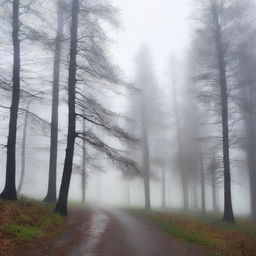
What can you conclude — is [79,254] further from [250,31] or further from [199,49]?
[250,31]

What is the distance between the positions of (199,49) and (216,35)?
Answer: 1.30 metres

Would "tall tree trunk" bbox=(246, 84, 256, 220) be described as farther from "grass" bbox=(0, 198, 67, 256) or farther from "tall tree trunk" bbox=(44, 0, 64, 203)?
"grass" bbox=(0, 198, 67, 256)

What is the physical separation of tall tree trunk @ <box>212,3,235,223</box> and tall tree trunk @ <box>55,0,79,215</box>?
8693 mm

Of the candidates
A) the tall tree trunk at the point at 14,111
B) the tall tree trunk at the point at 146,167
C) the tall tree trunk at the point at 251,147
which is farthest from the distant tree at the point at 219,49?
the tall tree trunk at the point at 14,111

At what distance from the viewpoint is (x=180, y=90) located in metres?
29.7

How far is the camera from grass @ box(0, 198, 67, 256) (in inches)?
305

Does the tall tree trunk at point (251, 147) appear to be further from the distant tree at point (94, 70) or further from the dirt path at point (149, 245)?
the dirt path at point (149, 245)

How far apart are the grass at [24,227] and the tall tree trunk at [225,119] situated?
362 inches

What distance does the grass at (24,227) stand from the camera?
7.75 meters

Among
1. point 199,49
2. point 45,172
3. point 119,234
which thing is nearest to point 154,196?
point 45,172

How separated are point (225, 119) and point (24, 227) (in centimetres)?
1268

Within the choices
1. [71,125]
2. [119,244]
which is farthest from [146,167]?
[119,244]

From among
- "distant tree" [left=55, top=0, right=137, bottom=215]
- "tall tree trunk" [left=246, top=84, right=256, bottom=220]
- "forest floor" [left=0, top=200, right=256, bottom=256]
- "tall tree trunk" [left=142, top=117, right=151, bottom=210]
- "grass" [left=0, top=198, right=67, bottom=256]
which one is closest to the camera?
"grass" [left=0, top=198, right=67, bottom=256]

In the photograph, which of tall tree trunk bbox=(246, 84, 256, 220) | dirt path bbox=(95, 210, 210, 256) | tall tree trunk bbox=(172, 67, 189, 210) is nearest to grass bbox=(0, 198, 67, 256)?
dirt path bbox=(95, 210, 210, 256)
